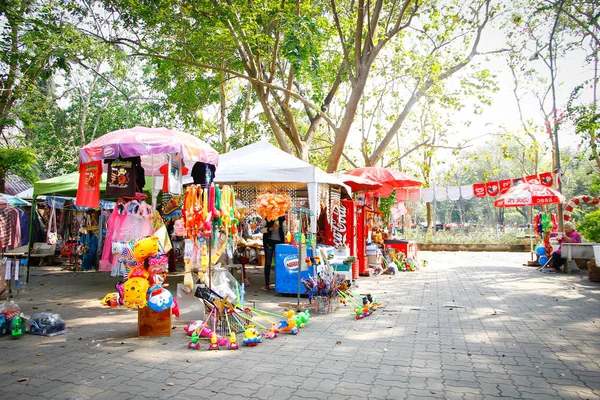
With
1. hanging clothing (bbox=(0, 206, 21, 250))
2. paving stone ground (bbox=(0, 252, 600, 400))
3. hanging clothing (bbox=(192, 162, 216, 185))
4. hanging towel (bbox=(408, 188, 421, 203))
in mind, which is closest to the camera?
paving stone ground (bbox=(0, 252, 600, 400))

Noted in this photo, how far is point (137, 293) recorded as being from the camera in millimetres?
4844

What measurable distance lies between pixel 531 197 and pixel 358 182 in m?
6.79

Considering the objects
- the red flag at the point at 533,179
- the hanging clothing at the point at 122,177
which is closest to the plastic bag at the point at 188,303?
the hanging clothing at the point at 122,177

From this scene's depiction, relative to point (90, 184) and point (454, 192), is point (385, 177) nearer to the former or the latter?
point (90, 184)

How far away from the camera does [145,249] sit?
498cm

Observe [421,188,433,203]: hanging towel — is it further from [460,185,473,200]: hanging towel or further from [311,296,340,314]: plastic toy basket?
[311,296,340,314]: plastic toy basket

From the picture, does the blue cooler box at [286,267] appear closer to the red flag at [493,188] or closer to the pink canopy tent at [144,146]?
the pink canopy tent at [144,146]

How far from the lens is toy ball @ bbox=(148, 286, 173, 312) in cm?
494

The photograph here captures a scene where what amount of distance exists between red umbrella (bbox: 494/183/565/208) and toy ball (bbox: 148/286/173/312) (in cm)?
1225

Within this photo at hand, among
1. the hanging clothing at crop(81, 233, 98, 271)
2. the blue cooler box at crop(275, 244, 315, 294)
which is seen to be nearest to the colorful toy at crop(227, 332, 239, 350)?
the blue cooler box at crop(275, 244, 315, 294)

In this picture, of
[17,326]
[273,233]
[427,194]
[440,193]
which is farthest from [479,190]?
[17,326]

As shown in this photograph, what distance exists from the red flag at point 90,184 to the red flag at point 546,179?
48.5ft

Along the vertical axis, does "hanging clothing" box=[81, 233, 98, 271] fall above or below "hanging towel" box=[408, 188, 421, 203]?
below

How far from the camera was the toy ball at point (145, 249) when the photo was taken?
4.98 meters
